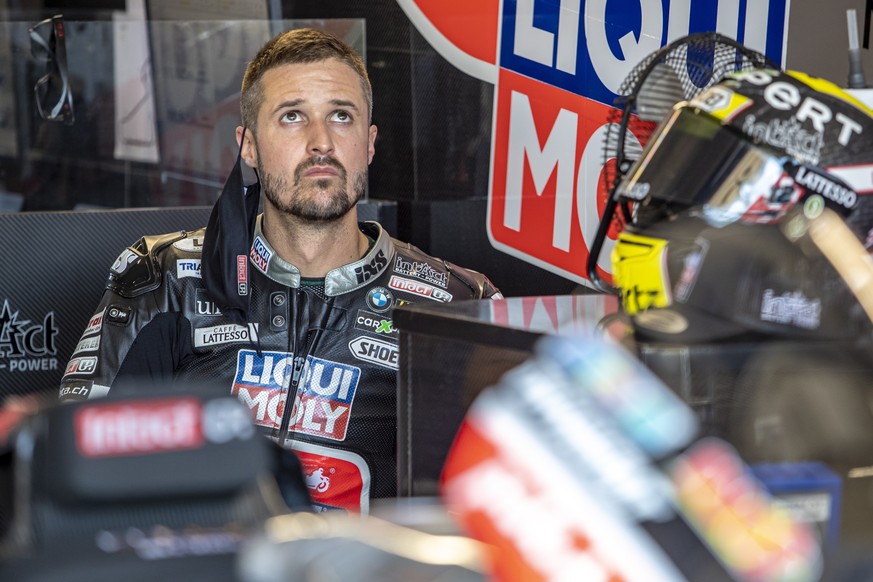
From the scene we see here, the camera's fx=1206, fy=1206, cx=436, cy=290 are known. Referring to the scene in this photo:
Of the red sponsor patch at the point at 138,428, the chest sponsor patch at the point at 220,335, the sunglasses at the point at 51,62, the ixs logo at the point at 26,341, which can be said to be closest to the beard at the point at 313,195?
the chest sponsor patch at the point at 220,335

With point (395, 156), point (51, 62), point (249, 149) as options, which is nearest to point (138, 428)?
point (249, 149)

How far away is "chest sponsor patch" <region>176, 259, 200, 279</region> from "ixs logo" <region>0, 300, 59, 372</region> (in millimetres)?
798

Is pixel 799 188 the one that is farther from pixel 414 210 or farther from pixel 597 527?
A: pixel 414 210

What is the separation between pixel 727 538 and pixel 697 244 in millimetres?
409

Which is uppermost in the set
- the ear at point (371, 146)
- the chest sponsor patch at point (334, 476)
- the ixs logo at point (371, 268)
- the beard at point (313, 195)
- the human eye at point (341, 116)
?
the human eye at point (341, 116)

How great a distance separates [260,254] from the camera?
6.45 feet

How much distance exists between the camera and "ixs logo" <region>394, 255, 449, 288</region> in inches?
79.7

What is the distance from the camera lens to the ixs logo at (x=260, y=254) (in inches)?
77.0

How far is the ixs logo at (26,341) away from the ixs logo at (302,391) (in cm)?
92

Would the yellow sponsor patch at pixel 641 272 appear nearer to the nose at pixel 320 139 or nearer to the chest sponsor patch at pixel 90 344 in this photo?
the nose at pixel 320 139

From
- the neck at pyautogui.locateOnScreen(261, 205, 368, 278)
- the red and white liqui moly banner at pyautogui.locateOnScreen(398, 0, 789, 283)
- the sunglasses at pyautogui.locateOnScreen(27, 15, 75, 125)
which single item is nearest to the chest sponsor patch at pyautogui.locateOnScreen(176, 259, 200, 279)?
the neck at pyautogui.locateOnScreen(261, 205, 368, 278)

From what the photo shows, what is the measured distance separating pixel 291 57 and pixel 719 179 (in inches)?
43.2

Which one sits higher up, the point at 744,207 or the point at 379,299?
the point at 744,207

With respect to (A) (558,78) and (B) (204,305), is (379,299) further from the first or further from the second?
(A) (558,78)
